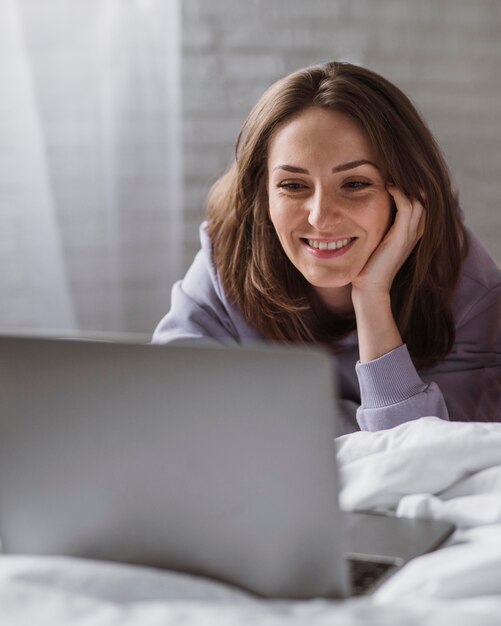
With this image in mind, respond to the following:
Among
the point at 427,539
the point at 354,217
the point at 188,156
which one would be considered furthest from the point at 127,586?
the point at 188,156

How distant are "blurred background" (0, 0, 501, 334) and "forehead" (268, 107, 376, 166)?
1125 mm

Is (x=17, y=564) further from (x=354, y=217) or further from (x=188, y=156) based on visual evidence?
(x=188, y=156)

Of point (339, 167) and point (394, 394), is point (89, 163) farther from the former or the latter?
point (394, 394)

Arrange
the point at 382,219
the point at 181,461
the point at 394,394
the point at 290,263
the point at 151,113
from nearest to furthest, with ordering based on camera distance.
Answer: the point at 181,461 → the point at 394,394 → the point at 382,219 → the point at 290,263 → the point at 151,113

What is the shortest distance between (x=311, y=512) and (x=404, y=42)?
215 centimetres

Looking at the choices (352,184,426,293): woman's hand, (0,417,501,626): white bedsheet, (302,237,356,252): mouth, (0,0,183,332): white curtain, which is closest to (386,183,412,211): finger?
(352,184,426,293): woman's hand

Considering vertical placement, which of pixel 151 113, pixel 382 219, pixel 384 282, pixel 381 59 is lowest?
pixel 384 282

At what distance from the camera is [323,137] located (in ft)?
5.28

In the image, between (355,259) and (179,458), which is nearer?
(179,458)

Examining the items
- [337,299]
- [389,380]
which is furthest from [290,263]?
[389,380]

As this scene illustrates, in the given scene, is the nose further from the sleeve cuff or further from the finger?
the sleeve cuff

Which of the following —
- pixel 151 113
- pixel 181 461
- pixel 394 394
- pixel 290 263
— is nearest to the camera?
pixel 181 461

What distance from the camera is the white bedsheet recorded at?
A: 716 millimetres

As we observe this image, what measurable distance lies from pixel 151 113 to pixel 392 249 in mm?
1307
